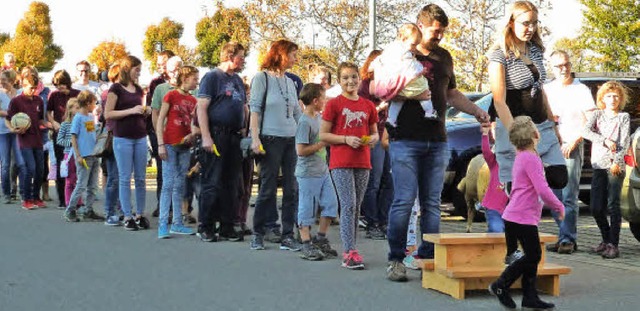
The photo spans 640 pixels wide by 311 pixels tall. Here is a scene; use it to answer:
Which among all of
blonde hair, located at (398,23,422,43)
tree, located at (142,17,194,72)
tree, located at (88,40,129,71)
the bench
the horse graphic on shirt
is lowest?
the bench

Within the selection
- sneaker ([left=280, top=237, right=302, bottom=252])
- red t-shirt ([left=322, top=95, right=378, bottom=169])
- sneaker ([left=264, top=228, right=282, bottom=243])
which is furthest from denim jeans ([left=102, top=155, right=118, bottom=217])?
red t-shirt ([left=322, top=95, right=378, bottom=169])

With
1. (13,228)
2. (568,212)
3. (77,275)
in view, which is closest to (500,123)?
(568,212)

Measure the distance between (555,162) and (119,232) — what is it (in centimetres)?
550

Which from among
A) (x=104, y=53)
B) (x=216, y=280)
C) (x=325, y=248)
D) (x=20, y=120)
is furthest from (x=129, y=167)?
(x=104, y=53)

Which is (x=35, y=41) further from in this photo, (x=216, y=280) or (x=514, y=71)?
(x=514, y=71)

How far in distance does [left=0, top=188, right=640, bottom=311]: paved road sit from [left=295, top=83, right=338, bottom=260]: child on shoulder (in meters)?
0.35

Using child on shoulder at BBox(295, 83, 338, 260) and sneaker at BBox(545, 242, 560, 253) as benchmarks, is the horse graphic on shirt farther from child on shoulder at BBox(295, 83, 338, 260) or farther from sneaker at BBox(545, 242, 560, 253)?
sneaker at BBox(545, 242, 560, 253)

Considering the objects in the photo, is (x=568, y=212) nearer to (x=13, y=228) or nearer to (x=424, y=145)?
(x=424, y=145)

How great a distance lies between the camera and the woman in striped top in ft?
23.0

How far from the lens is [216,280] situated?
7383 mm

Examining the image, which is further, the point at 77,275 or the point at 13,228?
the point at 13,228

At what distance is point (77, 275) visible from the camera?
761 cm

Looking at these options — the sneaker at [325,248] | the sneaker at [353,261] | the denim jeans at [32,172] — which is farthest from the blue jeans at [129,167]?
the sneaker at [353,261]

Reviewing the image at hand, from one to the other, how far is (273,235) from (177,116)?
1.77 m
